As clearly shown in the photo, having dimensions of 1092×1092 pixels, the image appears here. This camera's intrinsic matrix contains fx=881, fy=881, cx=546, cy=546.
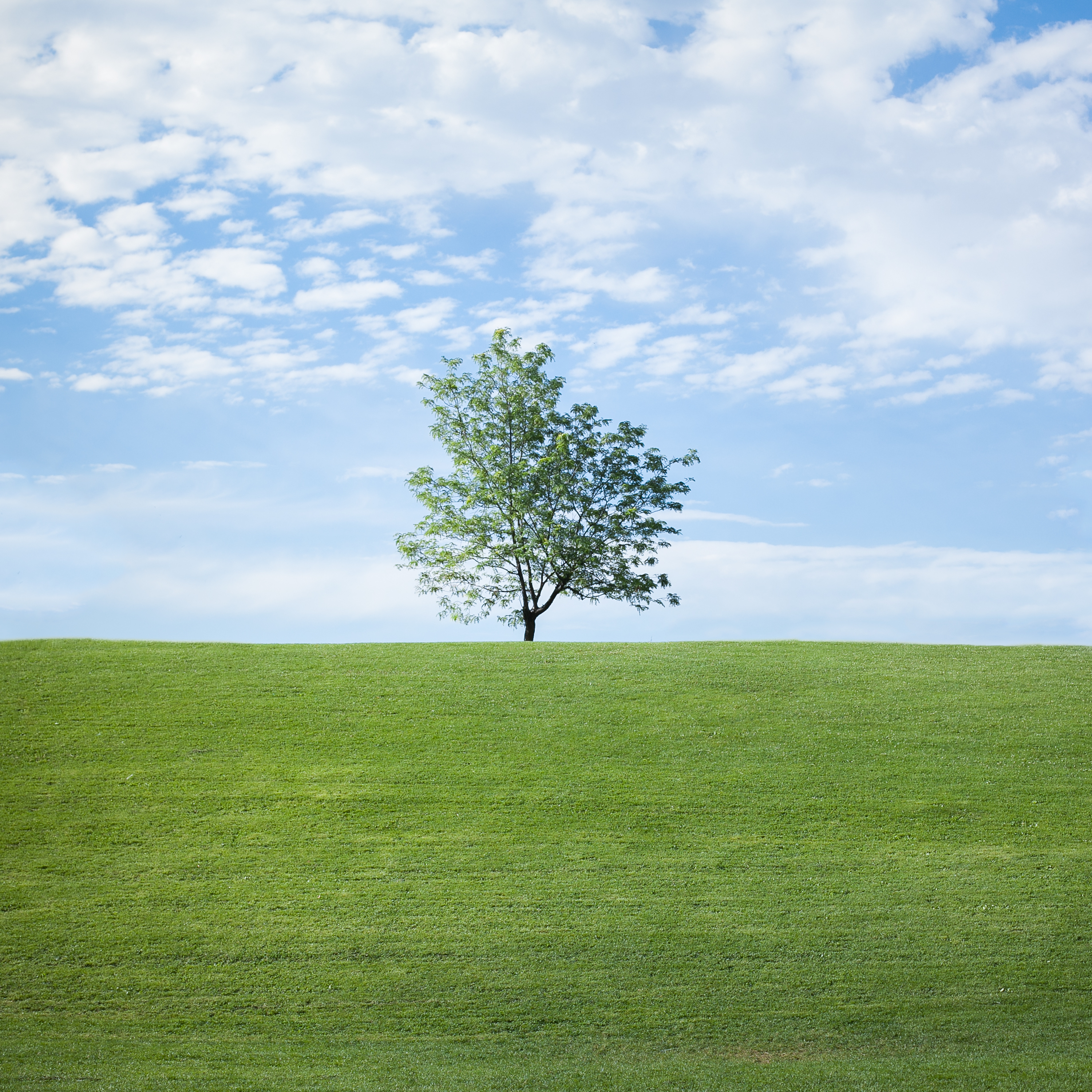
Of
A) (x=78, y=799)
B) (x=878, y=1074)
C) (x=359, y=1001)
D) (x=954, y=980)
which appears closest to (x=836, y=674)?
(x=954, y=980)

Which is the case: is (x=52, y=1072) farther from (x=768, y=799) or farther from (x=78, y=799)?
(x=768, y=799)

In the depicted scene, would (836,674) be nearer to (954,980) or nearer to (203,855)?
(954,980)

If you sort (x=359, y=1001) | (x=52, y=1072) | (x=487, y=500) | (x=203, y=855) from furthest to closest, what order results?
(x=487, y=500) < (x=203, y=855) < (x=359, y=1001) < (x=52, y=1072)

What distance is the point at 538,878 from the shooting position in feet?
45.0

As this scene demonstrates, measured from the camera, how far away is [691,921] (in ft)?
41.9

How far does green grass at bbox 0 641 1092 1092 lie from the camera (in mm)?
10367

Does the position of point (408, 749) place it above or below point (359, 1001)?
above

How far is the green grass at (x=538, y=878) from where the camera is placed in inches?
408

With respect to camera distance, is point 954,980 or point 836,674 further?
point 836,674

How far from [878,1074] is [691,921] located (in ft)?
11.3

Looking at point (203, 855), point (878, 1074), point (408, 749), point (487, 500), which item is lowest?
point (878, 1074)

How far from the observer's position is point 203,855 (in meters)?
14.3

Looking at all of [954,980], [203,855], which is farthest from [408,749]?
[954,980]

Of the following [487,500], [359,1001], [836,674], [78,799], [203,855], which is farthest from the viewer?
[487,500]
